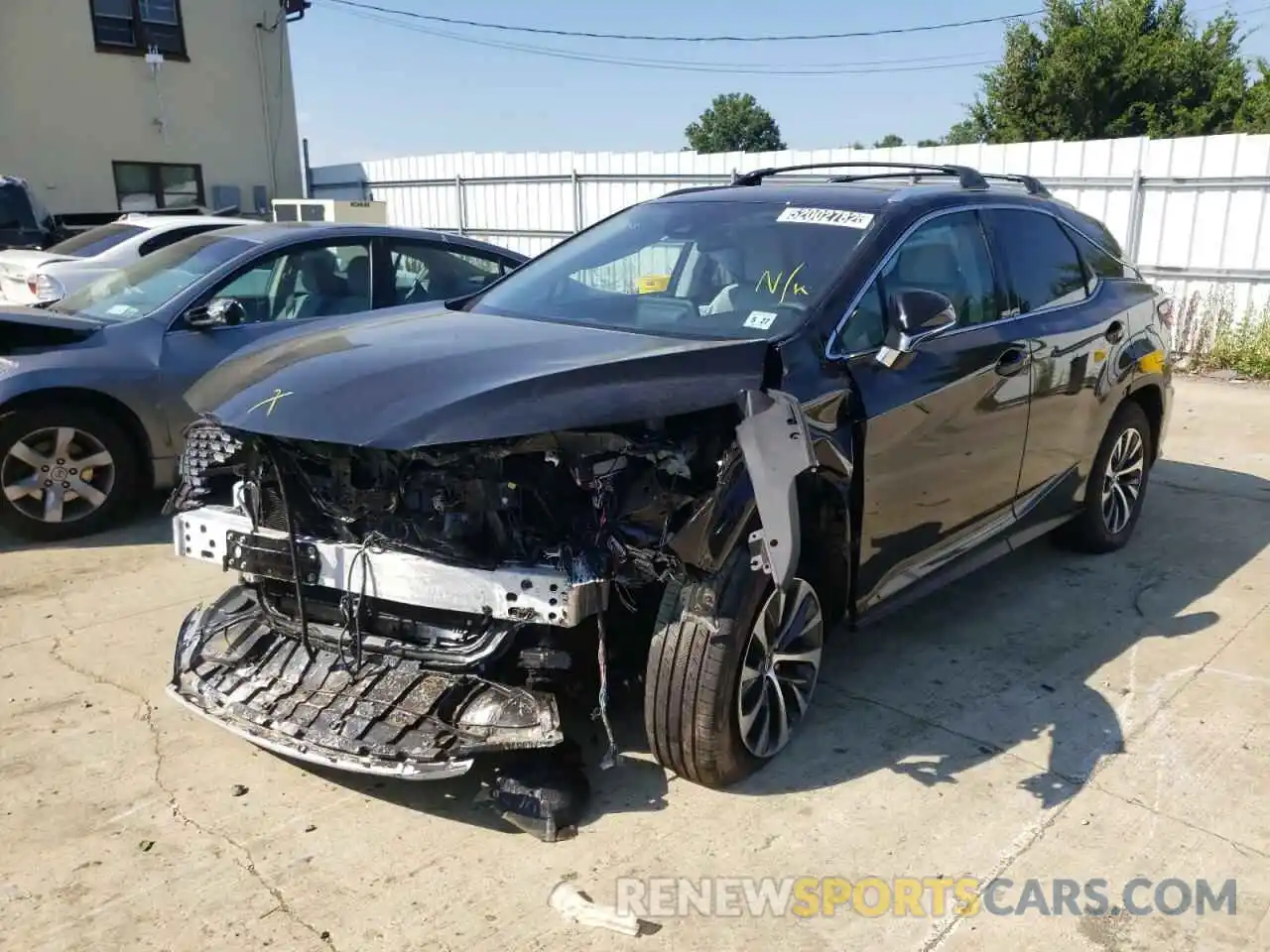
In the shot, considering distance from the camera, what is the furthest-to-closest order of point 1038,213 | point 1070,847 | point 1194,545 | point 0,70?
point 0,70
point 1194,545
point 1038,213
point 1070,847

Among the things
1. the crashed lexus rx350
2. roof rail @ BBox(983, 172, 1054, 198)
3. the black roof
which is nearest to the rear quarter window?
roof rail @ BBox(983, 172, 1054, 198)

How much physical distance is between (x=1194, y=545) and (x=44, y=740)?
5.49 m

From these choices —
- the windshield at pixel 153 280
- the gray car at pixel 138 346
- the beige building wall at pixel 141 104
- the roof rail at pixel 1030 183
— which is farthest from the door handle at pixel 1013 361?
the beige building wall at pixel 141 104

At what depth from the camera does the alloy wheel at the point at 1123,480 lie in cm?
515

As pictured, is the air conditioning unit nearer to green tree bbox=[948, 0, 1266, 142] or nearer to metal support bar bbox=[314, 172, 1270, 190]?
metal support bar bbox=[314, 172, 1270, 190]

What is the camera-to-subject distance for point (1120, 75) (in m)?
25.4

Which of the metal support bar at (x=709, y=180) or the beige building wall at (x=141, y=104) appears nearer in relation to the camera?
the metal support bar at (x=709, y=180)

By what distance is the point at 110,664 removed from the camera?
13.3ft

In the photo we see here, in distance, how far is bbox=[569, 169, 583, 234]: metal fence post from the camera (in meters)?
15.2

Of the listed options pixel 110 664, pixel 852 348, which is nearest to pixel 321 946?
pixel 110 664

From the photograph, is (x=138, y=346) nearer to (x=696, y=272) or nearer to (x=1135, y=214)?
(x=696, y=272)

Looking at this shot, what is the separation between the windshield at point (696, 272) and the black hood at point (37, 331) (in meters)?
2.56

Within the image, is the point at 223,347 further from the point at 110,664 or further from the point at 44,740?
the point at 44,740

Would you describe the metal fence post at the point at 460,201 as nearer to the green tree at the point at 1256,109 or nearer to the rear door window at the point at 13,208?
the rear door window at the point at 13,208
